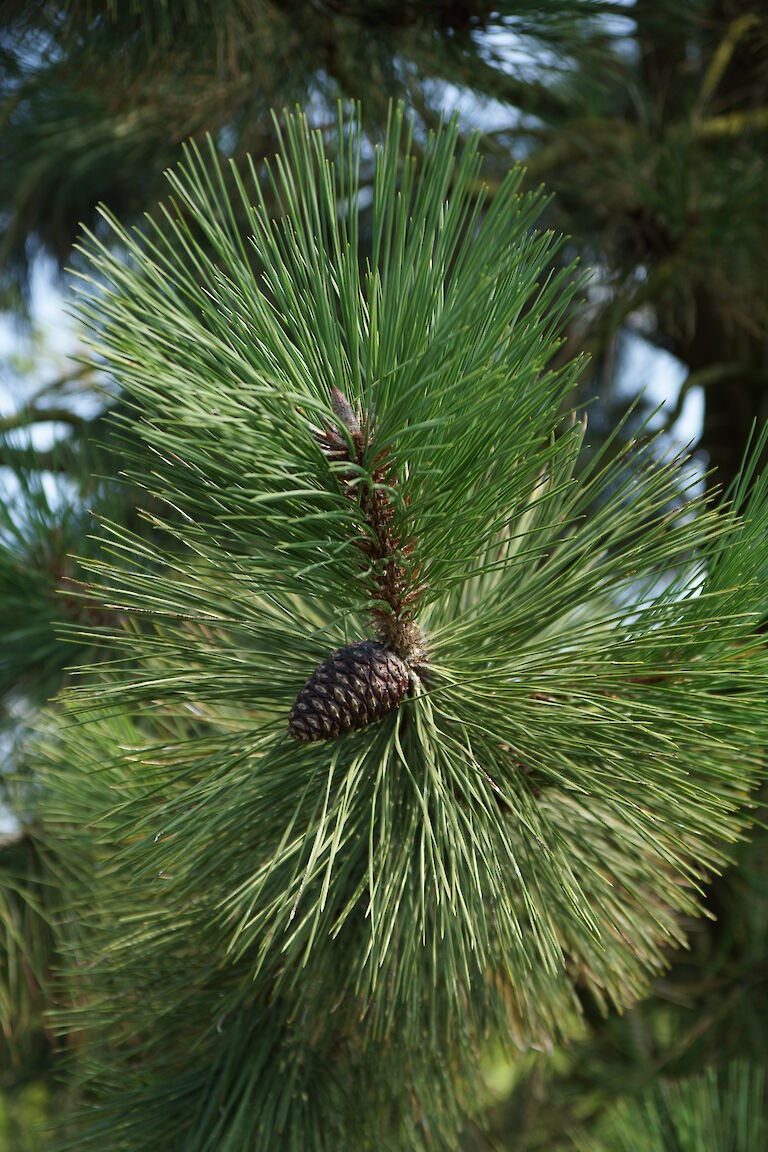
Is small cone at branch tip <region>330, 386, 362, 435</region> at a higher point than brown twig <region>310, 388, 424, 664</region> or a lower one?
higher

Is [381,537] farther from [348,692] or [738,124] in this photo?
[738,124]

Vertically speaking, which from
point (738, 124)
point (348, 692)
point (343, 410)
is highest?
point (738, 124)

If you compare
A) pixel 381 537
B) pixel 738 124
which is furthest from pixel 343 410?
pixel 738 124

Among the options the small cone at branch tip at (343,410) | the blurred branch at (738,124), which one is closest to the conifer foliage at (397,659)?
the small cone at branch tip at (343,410)

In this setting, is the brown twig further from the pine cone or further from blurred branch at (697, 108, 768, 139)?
blurred branch at (697, 108, 768, 139)

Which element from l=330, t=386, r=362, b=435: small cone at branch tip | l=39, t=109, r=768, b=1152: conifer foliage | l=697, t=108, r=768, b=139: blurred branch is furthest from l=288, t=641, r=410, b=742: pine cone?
l=697, t=108, r=768, b=139: blurred branch

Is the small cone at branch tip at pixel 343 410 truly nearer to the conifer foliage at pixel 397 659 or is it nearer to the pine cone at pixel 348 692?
the conifer foliage at pixel 397 659
